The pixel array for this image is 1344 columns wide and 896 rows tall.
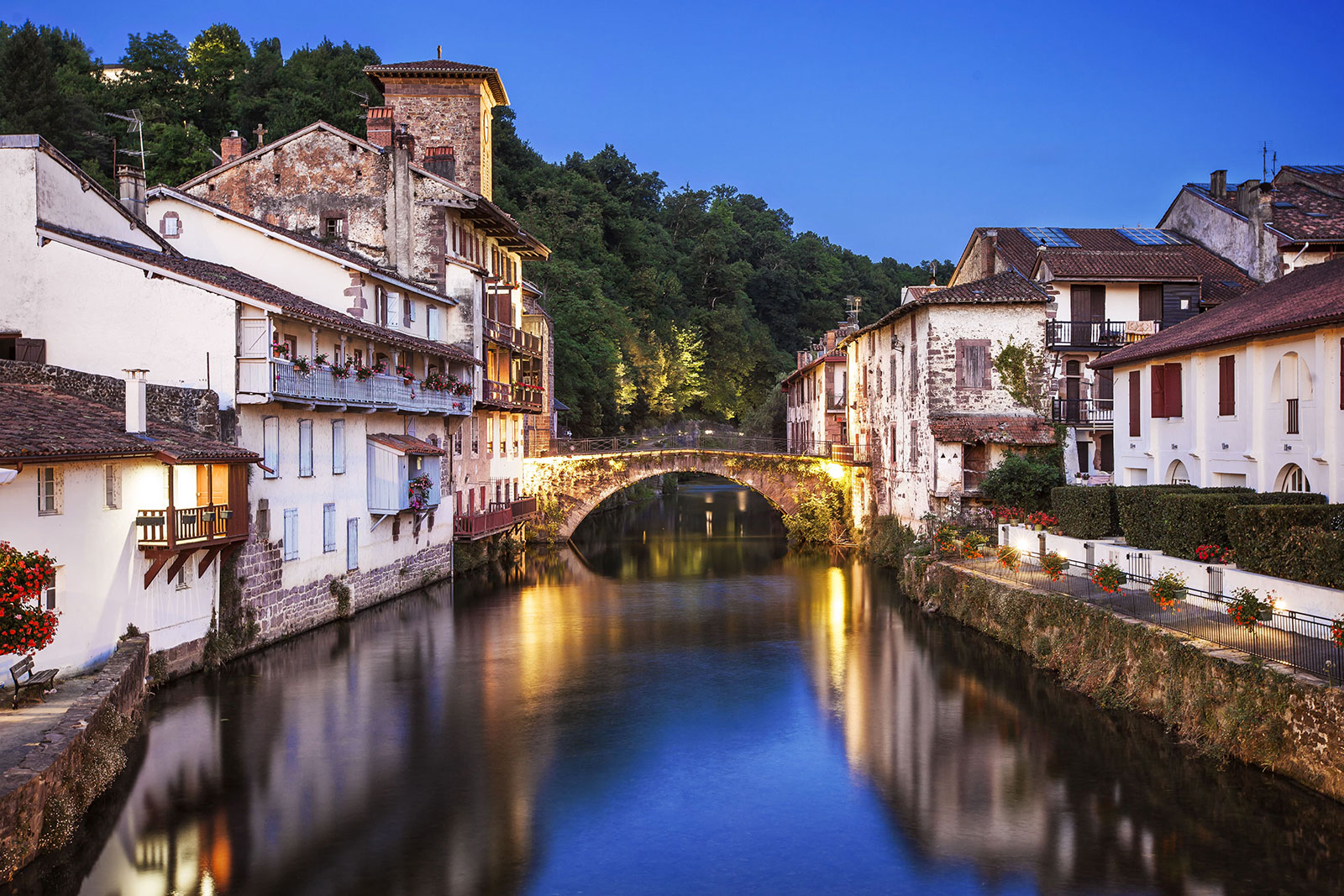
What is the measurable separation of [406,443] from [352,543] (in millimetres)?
3858

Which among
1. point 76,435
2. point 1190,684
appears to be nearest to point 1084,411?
point 1190,684

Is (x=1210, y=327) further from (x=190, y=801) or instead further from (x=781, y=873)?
(x=190, y=801)

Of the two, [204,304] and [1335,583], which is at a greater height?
[204,304]

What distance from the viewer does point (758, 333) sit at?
111438 mm

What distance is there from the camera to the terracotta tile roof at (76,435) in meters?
18.0

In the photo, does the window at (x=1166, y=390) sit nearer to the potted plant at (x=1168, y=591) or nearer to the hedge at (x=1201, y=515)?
the hedge at (x=1201, y=515)

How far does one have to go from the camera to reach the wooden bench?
17.1m

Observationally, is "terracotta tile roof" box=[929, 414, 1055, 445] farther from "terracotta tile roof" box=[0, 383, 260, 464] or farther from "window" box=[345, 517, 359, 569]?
"terracotta tile roof" box=[0, 383, 260, 464]

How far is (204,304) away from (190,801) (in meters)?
12.3

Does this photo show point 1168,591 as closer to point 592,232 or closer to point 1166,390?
point 1166,390

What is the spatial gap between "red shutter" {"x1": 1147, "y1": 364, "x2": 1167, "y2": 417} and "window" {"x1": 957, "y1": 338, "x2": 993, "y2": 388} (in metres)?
9.74

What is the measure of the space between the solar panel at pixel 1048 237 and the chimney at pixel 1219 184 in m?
7.15

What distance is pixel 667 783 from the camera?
19094 mm

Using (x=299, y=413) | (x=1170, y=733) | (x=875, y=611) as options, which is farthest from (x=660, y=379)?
(x=1170, y=733)
